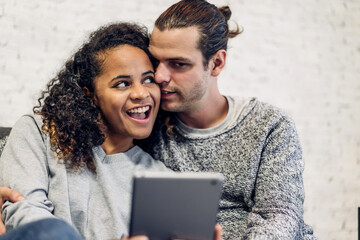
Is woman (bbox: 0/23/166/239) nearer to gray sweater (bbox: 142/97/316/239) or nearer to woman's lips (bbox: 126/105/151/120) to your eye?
woman's lips (bbox: 126/105/151/120)

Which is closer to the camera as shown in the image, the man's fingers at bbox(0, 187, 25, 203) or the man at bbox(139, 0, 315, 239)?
the man's fingers at bbox(0, 187, 25, 203)

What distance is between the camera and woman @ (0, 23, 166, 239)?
1.30 metres

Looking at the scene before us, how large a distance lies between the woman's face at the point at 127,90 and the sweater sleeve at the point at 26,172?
23 cm

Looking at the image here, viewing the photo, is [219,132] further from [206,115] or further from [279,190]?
[279,190]

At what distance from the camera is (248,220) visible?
4.62ft

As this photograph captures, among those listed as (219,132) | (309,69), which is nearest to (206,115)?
(219,132)

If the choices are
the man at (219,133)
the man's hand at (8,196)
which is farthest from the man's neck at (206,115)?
the man's hand at (8,196)

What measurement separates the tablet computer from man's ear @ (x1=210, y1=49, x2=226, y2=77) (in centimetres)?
77

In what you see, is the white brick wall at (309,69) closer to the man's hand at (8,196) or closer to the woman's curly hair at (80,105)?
the woman's curly hair at (80,105)

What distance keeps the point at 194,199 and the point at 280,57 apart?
1.45 metres

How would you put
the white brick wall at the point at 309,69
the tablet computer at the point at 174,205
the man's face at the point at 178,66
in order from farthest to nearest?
the white brick wall at the point at 309,69
the man's face at the point at 178,66
the tablet computer at the point at 174,205

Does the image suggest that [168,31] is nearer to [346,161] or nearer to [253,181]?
[253,181]

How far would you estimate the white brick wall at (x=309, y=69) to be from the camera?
194 centimetres

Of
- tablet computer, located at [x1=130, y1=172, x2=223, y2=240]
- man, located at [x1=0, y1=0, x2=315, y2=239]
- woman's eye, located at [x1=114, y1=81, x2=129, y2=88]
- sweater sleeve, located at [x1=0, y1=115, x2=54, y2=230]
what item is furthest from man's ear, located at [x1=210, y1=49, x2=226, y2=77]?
tablet computer, located at [x1=130, y1=172, x2=223, y2=240]
